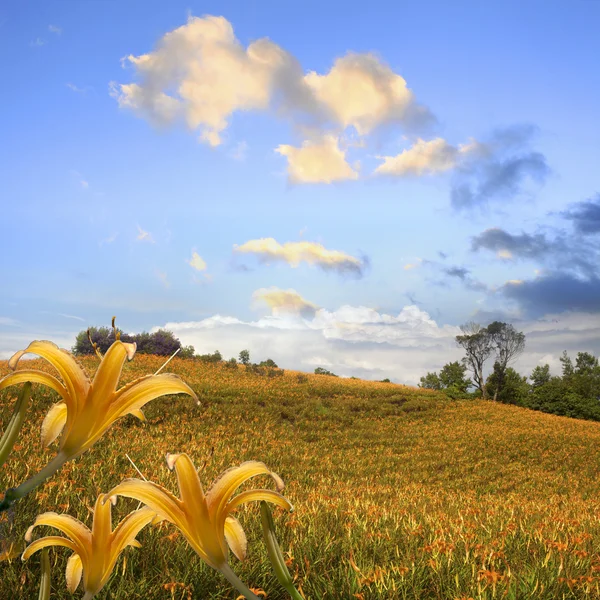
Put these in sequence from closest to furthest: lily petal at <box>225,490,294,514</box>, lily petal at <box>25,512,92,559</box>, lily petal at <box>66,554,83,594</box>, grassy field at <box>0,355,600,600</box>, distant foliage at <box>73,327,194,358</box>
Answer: lily petal at <box>225,490,294,514</box>, lily petal at <box>25,512,92,559</box>, lily petal at <box>66,554,83,594</box>, grassy field at <box>0,355,600,600</box>, distant foliage at <box>73,327,194,358</box>

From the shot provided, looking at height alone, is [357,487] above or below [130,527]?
below

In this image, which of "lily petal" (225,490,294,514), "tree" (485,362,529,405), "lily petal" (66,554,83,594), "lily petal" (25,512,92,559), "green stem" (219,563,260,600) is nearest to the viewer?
"green stem" (219,563,260,600)

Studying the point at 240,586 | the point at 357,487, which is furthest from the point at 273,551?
the point at 357,487

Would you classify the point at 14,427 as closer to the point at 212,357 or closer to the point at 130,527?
the point at 130,527

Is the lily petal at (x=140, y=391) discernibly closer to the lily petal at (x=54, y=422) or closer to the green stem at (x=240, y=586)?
the lily petal at (x=54, y=422)

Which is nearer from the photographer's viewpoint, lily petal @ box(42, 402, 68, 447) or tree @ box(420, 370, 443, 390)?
lily petal @ box(42, 402, 68, 447)

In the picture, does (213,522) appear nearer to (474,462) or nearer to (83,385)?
(83,385)

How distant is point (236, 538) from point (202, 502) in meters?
0.08

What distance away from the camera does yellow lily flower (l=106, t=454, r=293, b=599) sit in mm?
670

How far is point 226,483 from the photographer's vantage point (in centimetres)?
68

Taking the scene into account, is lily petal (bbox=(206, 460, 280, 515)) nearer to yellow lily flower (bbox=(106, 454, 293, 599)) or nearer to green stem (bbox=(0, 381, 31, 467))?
yellow lily flower (bbox=(106, 454, 293, 599))

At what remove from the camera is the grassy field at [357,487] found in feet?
8.04

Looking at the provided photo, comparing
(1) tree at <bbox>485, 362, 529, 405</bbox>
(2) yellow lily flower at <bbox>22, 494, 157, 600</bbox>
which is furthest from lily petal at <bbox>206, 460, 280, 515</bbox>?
(1) tree at <bbox>485, 362, 529, 405</bbox>

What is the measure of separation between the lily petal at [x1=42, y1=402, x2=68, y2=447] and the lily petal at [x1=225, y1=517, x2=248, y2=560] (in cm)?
29
